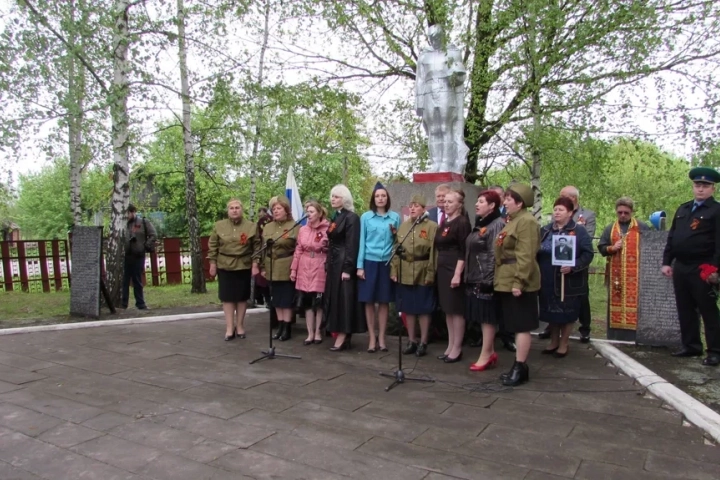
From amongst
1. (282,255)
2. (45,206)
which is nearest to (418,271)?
(282,255)

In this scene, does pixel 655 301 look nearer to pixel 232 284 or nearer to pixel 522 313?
pixel 522 313

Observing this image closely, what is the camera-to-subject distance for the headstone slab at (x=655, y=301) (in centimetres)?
582

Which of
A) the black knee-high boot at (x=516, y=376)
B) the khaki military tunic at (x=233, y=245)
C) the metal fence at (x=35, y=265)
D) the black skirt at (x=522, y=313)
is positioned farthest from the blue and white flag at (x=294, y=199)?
the metal fence at (x=35, y=265)

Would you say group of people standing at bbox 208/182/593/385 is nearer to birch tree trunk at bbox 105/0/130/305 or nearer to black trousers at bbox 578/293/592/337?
black trousers at bbox 578/293/592/337

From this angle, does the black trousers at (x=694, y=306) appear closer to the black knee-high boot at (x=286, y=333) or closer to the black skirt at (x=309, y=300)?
the black skirt at (x=309, y=300)

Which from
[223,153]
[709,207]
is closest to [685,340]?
[709,207]

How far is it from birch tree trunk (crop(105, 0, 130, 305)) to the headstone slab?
7.70 m

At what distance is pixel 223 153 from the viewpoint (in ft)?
47.2

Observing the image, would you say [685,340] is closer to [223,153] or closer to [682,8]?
[682,8]

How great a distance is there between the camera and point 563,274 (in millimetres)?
5340

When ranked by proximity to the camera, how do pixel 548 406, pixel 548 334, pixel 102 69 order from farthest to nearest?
pixel 102 69 < pixel 548 334 < pixel 548 406

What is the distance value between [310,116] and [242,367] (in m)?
8.71

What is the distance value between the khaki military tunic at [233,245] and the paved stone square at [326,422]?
45.7 inches

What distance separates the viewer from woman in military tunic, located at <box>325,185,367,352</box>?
226 inches
